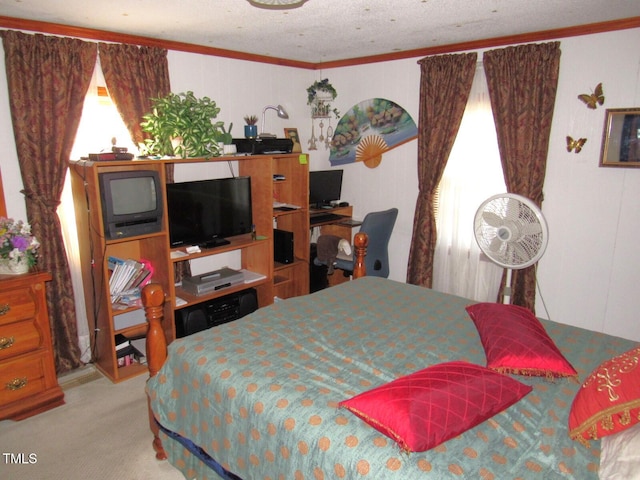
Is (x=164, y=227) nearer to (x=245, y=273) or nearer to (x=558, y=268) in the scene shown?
(x=245, y=273)

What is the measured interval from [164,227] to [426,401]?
2.34 m

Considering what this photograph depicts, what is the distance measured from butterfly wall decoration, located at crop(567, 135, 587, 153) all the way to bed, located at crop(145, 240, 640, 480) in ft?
5.37

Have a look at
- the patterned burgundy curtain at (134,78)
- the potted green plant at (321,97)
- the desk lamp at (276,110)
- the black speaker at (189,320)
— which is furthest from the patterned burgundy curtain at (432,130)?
the patterned burgundy curtain at (134,78)

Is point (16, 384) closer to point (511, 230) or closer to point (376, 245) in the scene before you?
point (376, 245)

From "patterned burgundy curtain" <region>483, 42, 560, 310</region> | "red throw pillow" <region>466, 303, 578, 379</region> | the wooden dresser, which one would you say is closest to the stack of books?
the wooden dresser

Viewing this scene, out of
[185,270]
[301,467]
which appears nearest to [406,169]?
[185,270]

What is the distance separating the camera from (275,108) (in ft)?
14.1

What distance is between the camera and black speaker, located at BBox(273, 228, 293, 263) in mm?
4087

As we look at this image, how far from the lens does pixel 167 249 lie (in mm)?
3191

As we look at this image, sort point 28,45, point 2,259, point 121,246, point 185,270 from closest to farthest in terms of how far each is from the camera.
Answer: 1. point 2,259
2. point 28,45
3. point 121,246
4. point 185,270

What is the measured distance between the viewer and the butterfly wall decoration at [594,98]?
3.15 meters

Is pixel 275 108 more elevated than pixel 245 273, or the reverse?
pixel 275 108

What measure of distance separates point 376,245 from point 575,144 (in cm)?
174

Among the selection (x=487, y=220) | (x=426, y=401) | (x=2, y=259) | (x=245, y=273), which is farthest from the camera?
(x=245, y=273)
